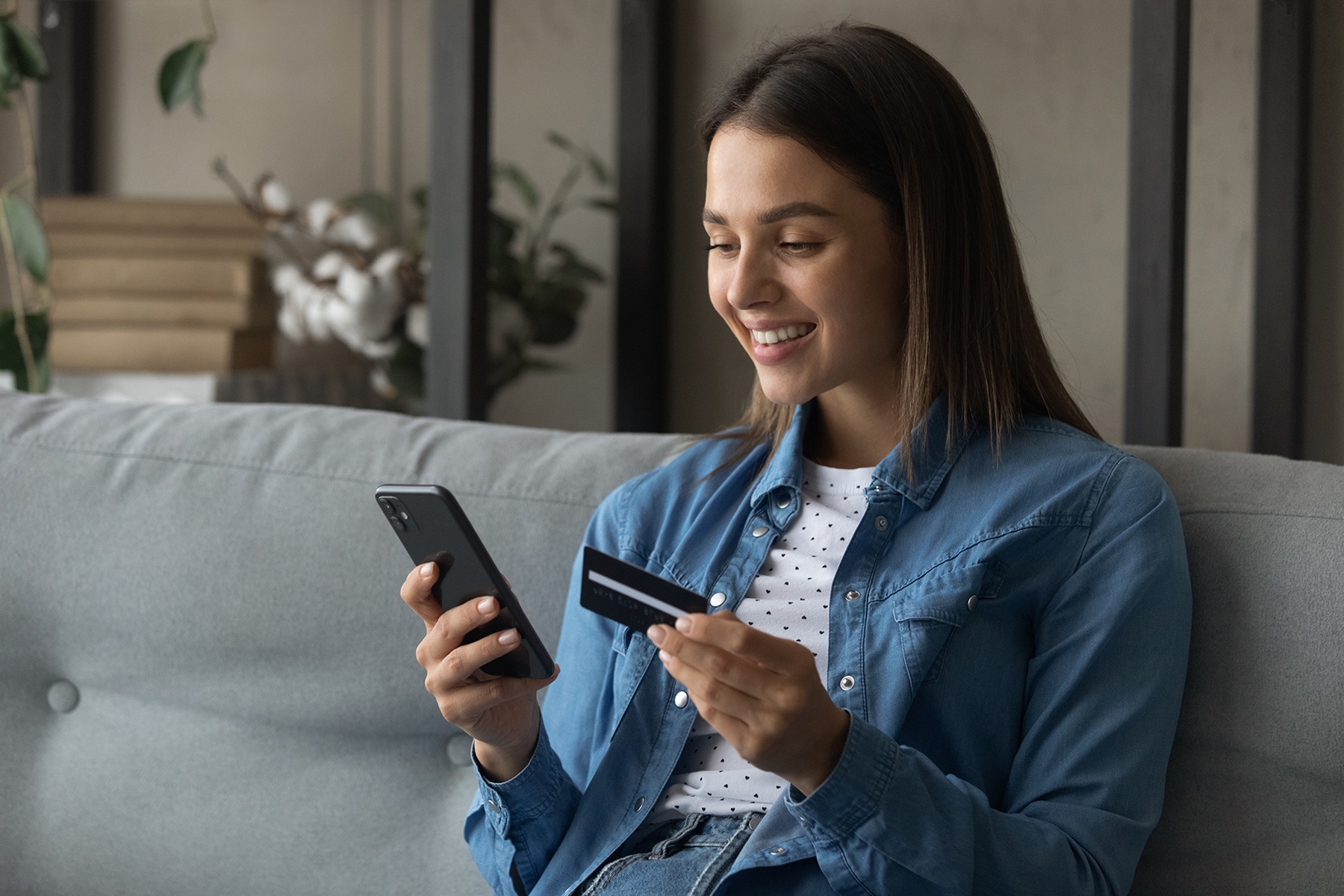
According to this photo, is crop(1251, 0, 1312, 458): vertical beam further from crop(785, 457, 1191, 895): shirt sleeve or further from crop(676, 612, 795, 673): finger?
→ crop(676, 612, 795, 673): finger

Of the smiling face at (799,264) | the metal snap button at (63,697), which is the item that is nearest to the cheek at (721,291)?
the smiling face at (799,264)

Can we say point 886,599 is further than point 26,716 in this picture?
No

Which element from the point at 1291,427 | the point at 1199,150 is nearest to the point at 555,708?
the point at 1291,427

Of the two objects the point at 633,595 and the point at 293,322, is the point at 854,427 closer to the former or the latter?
the point at 633,595

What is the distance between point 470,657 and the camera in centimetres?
80

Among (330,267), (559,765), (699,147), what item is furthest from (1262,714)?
(330,267)

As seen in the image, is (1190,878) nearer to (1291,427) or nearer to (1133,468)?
(1133,468)

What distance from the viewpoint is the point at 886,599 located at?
2.88ft

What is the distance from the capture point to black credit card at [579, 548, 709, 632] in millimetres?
697

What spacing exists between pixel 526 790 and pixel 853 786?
0.30 metres

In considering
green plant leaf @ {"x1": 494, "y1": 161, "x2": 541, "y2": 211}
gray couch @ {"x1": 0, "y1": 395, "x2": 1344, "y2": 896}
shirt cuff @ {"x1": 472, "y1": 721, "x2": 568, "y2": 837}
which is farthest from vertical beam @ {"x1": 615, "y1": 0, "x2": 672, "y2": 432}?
shirt cuff @ {"x1": 472, "y1": 721, "x2": 568, "y2": 837}

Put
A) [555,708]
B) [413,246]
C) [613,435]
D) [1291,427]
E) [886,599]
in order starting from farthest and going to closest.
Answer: [413,246], [1291,427], [613,435], [555,708], [886,599]

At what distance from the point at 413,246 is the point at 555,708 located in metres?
1.28

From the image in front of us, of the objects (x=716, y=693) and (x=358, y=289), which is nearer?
(x=716, y=693)
